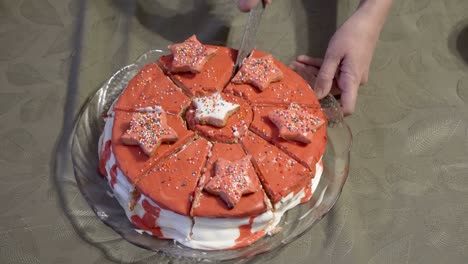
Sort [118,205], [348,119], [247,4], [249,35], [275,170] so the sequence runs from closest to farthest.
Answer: [275,170] → [118,205] → [247,4] → [249,35] → [348,119]

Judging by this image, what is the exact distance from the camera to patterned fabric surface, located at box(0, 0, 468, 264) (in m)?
2.02

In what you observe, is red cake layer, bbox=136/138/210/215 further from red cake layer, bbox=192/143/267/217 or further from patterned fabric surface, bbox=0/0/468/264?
patterned fabric surface, bbox=0/0/468/264

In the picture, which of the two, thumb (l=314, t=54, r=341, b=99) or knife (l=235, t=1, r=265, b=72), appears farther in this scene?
thumb (l=314, t=54, r=341, b=99)

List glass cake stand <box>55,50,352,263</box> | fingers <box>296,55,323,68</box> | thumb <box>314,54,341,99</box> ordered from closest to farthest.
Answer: glass cake stand <box>55,50,352,263</box>, thumb <box>314,54,341,99</box>, fingers <box>296,55,323,68</box>

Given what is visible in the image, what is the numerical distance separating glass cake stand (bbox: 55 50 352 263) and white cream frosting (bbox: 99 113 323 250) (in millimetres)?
36

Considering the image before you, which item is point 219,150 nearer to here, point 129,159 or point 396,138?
point 129,159

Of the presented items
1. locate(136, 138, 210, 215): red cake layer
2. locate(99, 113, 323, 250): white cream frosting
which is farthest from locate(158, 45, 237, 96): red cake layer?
locate(99, 113, 323, 250): white cream frosting

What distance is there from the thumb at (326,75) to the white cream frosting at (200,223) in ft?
1.85

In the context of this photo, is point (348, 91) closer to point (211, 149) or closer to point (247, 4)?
point (247, 4)

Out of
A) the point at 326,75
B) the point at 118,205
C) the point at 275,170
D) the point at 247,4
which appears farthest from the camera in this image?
the point at 326,75

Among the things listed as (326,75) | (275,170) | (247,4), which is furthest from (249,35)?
(275,170)

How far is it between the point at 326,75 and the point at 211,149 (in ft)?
2.48

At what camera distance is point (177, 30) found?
9.05 ft

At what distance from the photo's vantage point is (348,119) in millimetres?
2418
